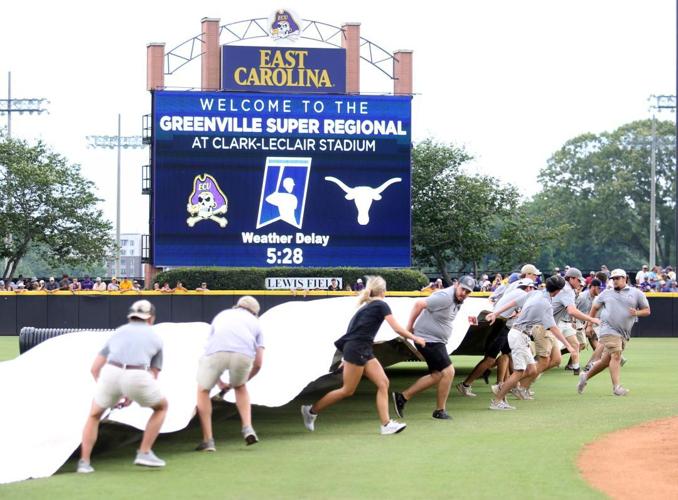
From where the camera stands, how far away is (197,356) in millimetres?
12883

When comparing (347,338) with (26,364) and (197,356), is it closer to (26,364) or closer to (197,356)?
(197,356)

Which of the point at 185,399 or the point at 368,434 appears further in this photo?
the point at 368,434

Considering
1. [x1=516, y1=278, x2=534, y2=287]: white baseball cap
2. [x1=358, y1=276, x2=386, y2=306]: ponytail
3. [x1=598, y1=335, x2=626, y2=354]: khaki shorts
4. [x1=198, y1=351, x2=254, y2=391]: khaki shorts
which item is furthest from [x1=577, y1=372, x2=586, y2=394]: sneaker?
[x1=198, y1=351, x2=254, y2=391]: khaki shorts

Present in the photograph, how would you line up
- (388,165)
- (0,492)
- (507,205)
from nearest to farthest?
1. (0,492)
2. (388,165)
3. (507,205)

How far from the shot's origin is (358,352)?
12445 mm

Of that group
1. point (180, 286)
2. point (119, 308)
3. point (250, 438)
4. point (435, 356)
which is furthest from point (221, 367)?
point (180, 286)

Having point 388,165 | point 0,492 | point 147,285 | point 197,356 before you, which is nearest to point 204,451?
point 197,356

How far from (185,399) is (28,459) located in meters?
1.87

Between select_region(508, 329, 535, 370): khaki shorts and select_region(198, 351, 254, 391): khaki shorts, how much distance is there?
15.8 ft

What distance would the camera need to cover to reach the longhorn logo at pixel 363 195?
125 feet

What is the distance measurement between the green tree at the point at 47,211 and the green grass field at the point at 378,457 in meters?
38.2

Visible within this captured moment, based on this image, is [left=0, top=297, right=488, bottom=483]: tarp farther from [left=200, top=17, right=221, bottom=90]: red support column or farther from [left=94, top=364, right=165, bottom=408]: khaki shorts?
[left=200, top=17, right=221, bottom=90]: red support column

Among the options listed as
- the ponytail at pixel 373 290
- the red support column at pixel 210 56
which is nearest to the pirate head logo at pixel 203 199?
the red support column at pixel 210 56

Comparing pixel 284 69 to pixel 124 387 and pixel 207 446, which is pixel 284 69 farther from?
pixel 124 387
